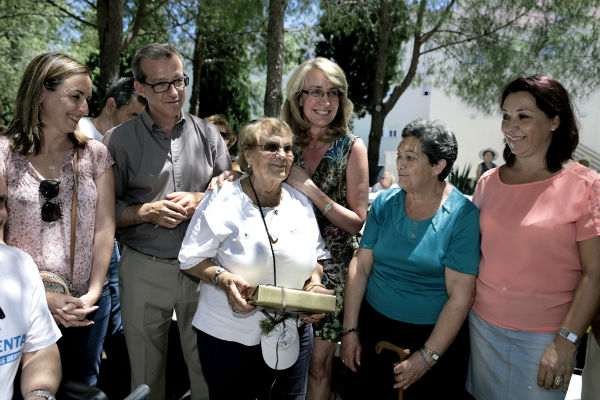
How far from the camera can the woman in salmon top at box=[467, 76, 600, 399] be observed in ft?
6.77

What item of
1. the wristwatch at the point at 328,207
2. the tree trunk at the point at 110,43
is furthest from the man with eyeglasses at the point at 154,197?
the tree trunk at the point at 110,43

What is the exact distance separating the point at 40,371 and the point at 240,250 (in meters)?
0.92

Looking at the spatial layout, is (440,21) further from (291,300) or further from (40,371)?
(40,371)

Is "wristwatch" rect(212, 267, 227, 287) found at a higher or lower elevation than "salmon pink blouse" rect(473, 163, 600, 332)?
lower

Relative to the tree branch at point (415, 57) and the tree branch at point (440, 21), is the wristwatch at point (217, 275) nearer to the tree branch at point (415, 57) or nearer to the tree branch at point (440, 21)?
the tree branch at point (415, 57)

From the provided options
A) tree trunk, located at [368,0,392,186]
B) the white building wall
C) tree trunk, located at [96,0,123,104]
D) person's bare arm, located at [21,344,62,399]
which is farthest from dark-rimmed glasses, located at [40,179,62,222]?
the white building wall

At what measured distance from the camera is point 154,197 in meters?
2.68

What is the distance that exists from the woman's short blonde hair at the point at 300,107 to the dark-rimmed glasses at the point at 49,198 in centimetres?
134

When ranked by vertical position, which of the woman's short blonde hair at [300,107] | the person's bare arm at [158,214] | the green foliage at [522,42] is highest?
the green foliage at [522,42]

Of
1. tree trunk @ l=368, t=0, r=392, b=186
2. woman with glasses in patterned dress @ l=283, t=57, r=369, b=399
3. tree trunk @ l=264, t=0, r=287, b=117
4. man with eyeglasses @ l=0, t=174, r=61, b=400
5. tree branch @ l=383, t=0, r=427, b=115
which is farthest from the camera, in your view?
tree trunk @ l=368, t=0, r=392, b=186

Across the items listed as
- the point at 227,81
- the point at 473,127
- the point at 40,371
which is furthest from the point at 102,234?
the point at 473,127

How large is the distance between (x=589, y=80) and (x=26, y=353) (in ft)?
43.3

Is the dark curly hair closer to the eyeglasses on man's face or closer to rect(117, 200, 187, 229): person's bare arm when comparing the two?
the eyeglasses on man's face

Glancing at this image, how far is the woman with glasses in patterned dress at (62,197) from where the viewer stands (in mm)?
2201
